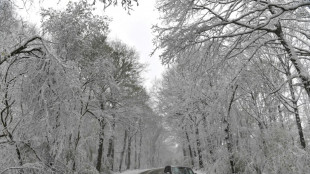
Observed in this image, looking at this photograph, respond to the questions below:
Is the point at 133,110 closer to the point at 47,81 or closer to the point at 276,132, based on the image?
the point at 276,132

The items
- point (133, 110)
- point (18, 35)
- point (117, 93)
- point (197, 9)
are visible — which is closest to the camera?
point (18, 35)

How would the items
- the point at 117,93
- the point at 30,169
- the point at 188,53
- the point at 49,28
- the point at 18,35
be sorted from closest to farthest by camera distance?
the point at 30,169, the point at 18,35, the point at 188,53, the point at 49,28, the point at 117,93

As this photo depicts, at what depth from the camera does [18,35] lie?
21.1 ft

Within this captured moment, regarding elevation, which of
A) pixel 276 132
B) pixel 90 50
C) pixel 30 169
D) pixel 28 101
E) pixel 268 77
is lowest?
pixel 30 169

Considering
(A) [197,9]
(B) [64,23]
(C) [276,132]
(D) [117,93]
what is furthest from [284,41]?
(D) [117,93]

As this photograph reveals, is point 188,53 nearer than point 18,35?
No

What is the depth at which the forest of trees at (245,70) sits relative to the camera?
275 inches

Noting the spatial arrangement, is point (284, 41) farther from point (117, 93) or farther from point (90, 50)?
point (117, 93)

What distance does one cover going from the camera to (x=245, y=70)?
36.8ft

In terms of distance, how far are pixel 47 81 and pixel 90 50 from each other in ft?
22.8

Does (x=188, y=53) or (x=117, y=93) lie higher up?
(x=117, y=93)

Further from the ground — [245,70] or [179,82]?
[179,82]

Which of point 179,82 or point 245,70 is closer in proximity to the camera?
point 245,70

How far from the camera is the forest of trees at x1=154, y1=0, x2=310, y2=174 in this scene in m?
6.99
